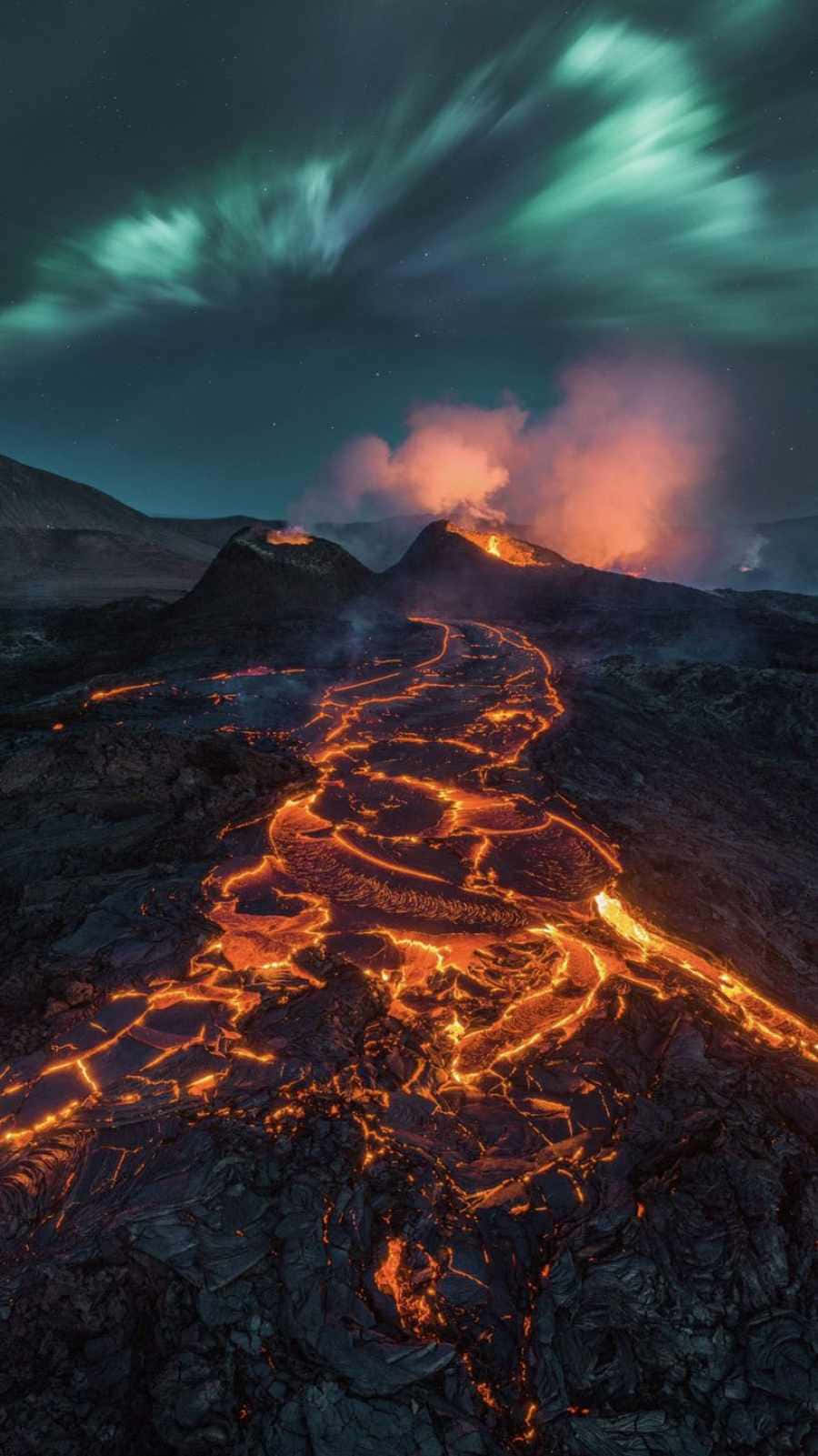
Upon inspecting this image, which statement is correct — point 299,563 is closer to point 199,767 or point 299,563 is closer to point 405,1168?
point 199,767

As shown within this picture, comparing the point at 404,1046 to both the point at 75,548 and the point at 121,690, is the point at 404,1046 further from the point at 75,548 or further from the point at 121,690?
the point at 75,548

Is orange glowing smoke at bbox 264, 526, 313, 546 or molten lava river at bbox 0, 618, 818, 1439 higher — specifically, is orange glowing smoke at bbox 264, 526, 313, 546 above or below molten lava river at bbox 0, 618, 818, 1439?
above

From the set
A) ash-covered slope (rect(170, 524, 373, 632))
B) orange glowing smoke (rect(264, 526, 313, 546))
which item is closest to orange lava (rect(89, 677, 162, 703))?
ash-covered slope (rect(170, 524, 373, 632))

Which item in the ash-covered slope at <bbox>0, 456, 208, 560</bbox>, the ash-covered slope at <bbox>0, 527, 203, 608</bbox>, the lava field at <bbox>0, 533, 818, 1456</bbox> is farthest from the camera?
the ash-covered slope at <bbox>0, 456, 208, 560</bbox>

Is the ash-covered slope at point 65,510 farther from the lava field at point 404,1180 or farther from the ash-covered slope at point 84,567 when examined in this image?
the lava field at point 404,1180

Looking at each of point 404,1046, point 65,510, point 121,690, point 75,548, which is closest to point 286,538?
point 121,690

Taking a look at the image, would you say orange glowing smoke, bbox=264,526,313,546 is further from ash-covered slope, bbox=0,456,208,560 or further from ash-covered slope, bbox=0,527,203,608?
ash-covered slope, bbox=0,456,208,560
